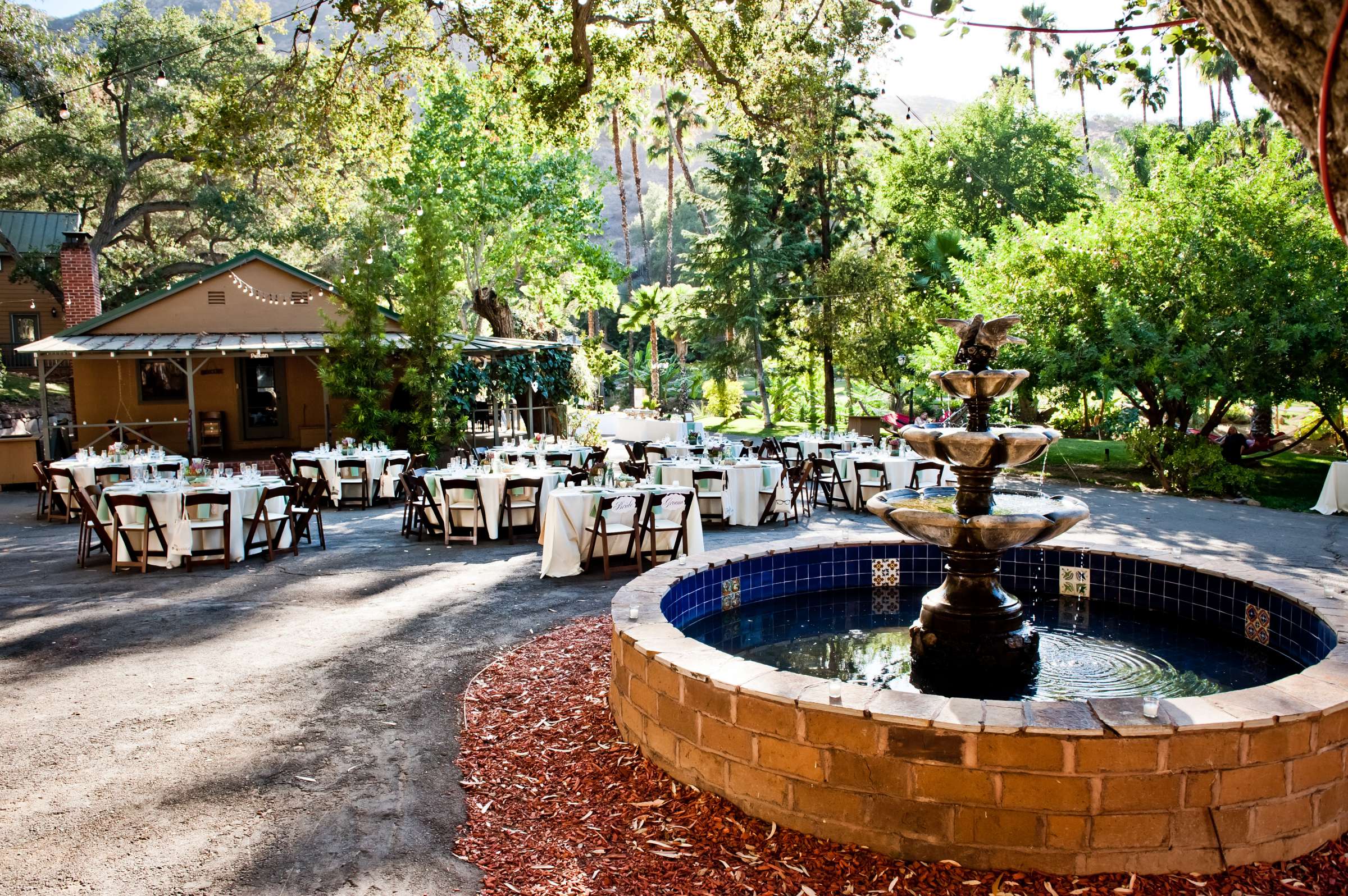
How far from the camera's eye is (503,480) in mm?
12258

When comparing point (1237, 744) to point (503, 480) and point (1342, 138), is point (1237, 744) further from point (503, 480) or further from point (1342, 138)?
point (503, 480)

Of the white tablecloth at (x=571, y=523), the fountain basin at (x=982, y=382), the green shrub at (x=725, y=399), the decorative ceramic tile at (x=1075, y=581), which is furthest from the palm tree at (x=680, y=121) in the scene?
the fountain basin at (x=982, y=382)

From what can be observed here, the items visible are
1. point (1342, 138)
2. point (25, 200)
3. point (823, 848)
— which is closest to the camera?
point (1342, 138)

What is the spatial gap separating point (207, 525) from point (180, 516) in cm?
29

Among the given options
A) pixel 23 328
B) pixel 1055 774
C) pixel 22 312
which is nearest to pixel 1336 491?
pixel 1055 774

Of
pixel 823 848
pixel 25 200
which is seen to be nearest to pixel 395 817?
pixel 823 848

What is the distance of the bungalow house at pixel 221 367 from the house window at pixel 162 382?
0.02 metres

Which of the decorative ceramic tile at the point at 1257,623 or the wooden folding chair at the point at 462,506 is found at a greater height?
the wooden folding chair at the point at 462,506

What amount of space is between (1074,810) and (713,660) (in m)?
1.63

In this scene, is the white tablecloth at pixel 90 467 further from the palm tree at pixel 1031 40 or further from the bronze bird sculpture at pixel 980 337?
the palm tree at pixel 1031 40

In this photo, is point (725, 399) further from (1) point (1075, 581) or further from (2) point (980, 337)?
(2) point (980, 337)

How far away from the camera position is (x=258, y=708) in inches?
229

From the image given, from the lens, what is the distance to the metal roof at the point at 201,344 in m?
19.3

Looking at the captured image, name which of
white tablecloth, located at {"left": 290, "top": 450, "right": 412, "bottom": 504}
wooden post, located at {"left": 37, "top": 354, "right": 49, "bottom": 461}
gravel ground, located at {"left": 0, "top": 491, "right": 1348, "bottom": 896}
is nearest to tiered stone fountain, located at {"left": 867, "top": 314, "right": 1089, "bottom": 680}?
gravel ground, located at {"left": 0, "top": 491, "right": 1348, "bottom": 896}
